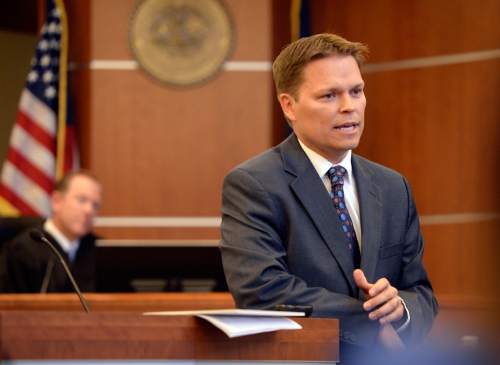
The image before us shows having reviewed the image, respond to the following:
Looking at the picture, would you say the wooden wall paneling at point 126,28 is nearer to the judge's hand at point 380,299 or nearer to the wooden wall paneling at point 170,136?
the wooden wall paneling at point 170,136

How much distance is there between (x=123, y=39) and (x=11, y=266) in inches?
92.1

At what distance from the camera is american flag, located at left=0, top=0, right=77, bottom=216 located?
26.6ft

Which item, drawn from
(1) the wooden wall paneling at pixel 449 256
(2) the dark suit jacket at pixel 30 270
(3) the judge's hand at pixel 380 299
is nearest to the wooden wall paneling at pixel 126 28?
(1) the wooden wall paneling at pixel 449 256

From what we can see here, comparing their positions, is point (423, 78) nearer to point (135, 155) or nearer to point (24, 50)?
point (135, 155)

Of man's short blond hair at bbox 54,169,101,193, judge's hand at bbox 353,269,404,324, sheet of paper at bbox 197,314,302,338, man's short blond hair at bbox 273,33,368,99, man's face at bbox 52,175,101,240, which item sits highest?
man's short blond hair at bbox 273,33,368,99

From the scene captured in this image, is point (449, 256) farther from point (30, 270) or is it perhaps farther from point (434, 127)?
point (30, 270)

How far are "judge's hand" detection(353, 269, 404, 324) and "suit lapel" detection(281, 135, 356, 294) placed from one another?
14 cm

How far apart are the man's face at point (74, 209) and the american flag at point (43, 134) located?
1230mm

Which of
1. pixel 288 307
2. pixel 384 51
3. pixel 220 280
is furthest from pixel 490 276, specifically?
pixel 384 51

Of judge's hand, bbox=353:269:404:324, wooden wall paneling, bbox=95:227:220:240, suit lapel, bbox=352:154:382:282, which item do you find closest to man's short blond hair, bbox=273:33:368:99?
suit lapel, bbox=352:154:382:282

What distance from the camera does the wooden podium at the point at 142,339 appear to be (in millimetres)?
2236

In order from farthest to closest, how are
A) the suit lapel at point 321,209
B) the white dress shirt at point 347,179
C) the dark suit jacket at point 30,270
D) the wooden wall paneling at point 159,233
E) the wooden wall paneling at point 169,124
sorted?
the wooden wall paneling at point 169,124 < the wooden wall paneling at point 159,233 < the dark suit jacket at point 30,270 < the white dress shirt at point 347,179 < the suit lapel at point 321,209

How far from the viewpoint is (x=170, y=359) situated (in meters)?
2.32

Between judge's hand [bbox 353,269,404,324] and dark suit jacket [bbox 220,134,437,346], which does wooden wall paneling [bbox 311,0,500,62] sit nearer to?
dark suit jacket [bbox 220,134,437,346]
